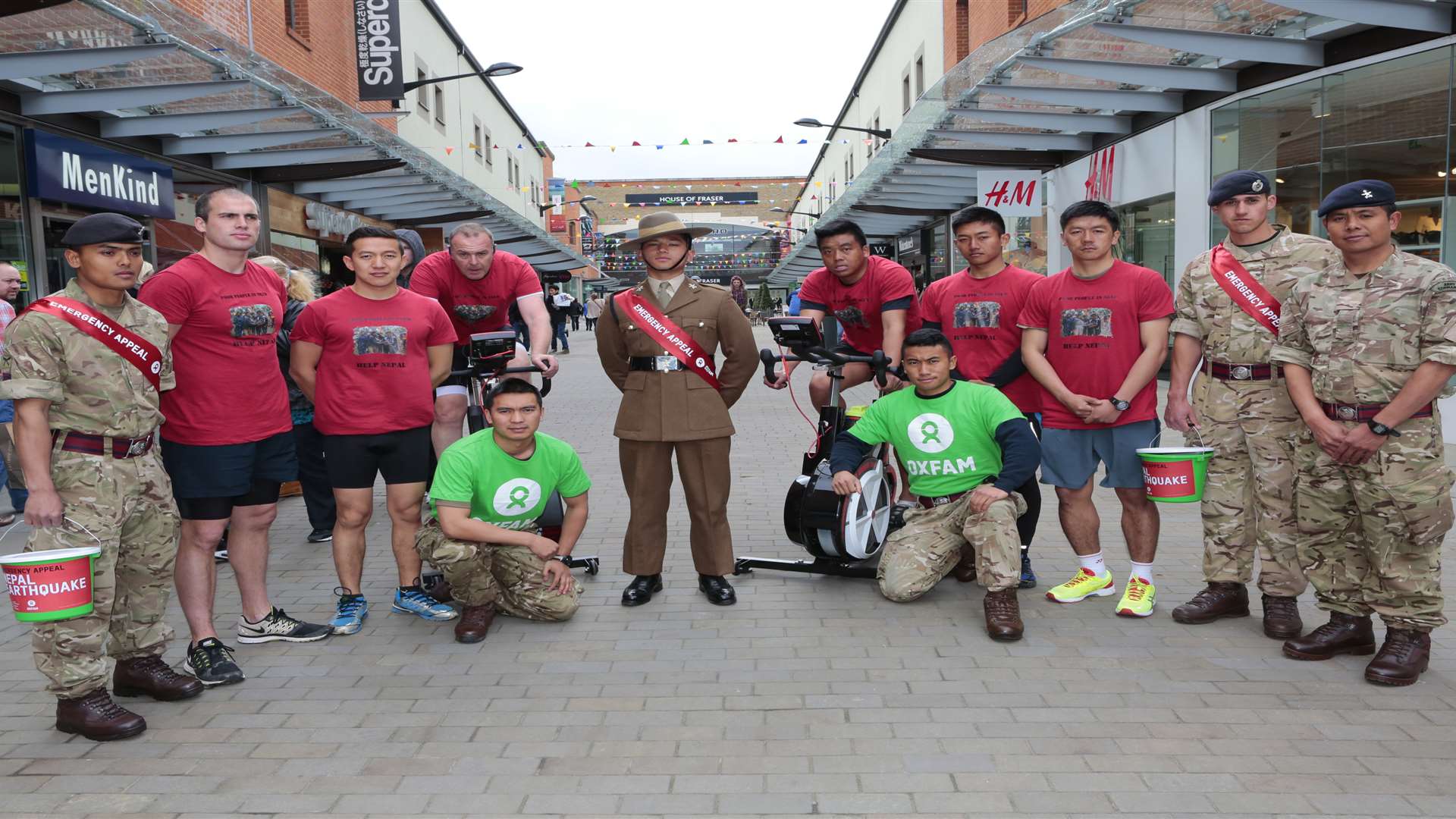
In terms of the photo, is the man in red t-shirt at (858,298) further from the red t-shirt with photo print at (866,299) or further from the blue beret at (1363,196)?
the blue beret at (1363,196)

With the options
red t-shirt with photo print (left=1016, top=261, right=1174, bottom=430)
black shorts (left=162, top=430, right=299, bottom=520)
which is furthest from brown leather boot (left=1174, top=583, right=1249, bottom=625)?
black shorts (left=162, top=430, right=299, bottom=520)

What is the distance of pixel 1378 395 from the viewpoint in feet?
12.9

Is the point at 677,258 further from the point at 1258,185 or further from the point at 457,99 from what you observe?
the point at 457,99

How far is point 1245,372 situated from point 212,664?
4198 mm

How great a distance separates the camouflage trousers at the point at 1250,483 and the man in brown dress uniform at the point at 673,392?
2.03 meters

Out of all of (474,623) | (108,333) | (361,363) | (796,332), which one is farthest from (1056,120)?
(108,333)

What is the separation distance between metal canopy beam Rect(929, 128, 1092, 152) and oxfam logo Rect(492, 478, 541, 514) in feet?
36.9

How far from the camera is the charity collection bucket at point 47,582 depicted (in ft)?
11.0

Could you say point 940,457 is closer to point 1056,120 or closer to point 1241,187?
point 1241,187

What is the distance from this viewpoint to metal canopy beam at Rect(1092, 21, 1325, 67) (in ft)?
34.1

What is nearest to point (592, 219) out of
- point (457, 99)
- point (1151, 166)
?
point (457, 99)

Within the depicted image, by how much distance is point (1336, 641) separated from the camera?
166 inches

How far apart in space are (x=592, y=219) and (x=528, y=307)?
84656mm

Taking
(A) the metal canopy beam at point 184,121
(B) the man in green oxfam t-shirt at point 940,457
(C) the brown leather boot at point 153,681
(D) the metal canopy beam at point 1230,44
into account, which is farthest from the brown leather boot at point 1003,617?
(A) the metal canopy beam at point 184,121
